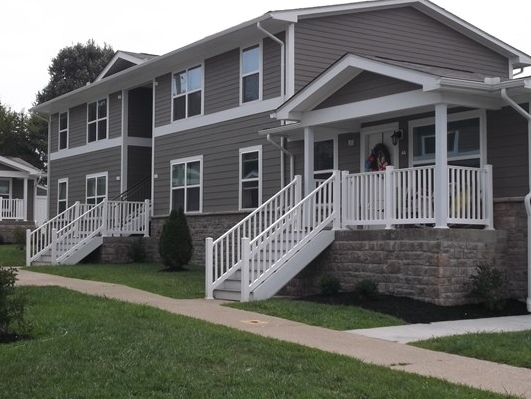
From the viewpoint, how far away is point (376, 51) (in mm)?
18125

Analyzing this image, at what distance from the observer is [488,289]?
11906mm

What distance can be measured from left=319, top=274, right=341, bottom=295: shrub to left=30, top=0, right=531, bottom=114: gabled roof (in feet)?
21.2

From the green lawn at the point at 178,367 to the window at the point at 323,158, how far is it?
7.58 m

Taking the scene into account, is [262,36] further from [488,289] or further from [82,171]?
[82,171]

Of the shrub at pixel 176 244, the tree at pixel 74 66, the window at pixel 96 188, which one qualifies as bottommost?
the shrub at pixel 176 244

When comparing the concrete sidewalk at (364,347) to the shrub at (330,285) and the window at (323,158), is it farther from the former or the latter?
the window at (323,158)

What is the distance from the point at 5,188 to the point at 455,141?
87.5 ft

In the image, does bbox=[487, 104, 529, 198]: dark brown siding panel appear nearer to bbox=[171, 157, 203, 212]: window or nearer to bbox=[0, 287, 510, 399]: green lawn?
bbox=[0, 287, 510, 399]: green lawn

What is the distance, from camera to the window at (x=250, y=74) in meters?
18.3

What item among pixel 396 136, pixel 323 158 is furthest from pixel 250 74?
pixel 396 136

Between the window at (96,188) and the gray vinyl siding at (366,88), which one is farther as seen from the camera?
the window at (96,188)

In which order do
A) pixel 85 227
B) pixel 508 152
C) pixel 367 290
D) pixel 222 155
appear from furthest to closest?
pixel 85 227 → pixel 222 155 → pixel 508 152 → pixel 367 290

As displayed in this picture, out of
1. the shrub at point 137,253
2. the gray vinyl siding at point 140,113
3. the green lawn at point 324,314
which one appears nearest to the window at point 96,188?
the gray vinyl siding at point 140,113

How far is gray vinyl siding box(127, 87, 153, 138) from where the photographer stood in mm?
24047
